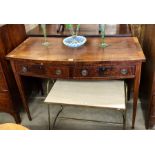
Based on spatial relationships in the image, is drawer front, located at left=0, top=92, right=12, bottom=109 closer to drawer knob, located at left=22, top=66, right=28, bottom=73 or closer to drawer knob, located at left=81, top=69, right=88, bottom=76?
drawer knob, located at left=22, top=66, right=28, bottom=73

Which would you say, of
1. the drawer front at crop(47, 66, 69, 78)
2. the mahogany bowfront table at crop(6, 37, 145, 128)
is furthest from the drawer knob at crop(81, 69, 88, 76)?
the drawer front at crop(47, 66, 69, 78)

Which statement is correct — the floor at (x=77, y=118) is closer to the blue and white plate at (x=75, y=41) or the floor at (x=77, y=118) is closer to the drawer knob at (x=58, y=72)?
the drawer knob at (x=58, y=72)

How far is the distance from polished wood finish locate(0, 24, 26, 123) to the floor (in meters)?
0.17

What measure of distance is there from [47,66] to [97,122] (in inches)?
28.9

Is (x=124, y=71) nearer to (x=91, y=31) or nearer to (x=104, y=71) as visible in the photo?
(x=104, y=71)

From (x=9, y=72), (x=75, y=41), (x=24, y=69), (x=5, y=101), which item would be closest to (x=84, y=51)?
(x=75, y=41)

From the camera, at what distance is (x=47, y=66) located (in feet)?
4.21

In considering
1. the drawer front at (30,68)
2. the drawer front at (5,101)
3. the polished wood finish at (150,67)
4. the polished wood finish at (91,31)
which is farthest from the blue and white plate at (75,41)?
the drawer front at (5,101)

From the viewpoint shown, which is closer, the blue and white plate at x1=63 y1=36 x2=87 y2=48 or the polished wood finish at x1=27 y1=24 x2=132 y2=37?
the blue and white plate at x1=63 y1=36 x2=87 y2=48

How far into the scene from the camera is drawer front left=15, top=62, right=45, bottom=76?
130 centimetres

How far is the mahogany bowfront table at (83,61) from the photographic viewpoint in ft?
3.97

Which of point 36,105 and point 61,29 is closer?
point 61,29
